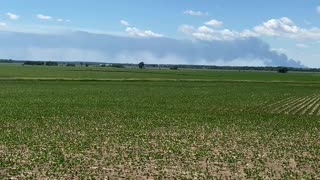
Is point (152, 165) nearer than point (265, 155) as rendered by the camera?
Yes

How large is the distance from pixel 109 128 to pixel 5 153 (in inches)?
406

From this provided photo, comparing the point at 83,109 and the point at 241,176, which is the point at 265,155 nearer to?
the point at 241,176

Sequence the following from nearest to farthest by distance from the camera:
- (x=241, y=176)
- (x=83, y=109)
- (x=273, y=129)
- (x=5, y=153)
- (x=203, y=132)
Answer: (x=241, y=176)
(x=5, y=153)
(x=203, y=132)
(x=273, y=129)
(x=83, y=109)

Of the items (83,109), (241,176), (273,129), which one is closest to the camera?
(241,176)

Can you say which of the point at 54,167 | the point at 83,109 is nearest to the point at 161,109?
the point at 83,109

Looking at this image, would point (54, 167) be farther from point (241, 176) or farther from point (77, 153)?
point (241, 176)

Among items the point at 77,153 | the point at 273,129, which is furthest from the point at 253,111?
the point at 77,153

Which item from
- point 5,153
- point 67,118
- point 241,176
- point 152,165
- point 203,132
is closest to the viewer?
point 241,176

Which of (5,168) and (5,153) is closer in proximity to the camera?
(5,168)

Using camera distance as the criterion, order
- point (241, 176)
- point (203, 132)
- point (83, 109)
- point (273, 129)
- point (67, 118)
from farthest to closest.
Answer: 1. point (83, 109)
2. point (67, 118)
3. point (273, 129)
4. point (203, 132)
5. point (241, 176)

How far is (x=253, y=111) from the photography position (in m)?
46.7

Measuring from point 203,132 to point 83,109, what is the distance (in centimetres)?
1705

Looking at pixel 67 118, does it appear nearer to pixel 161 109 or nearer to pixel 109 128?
pixel 109 128

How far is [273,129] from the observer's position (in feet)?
107
